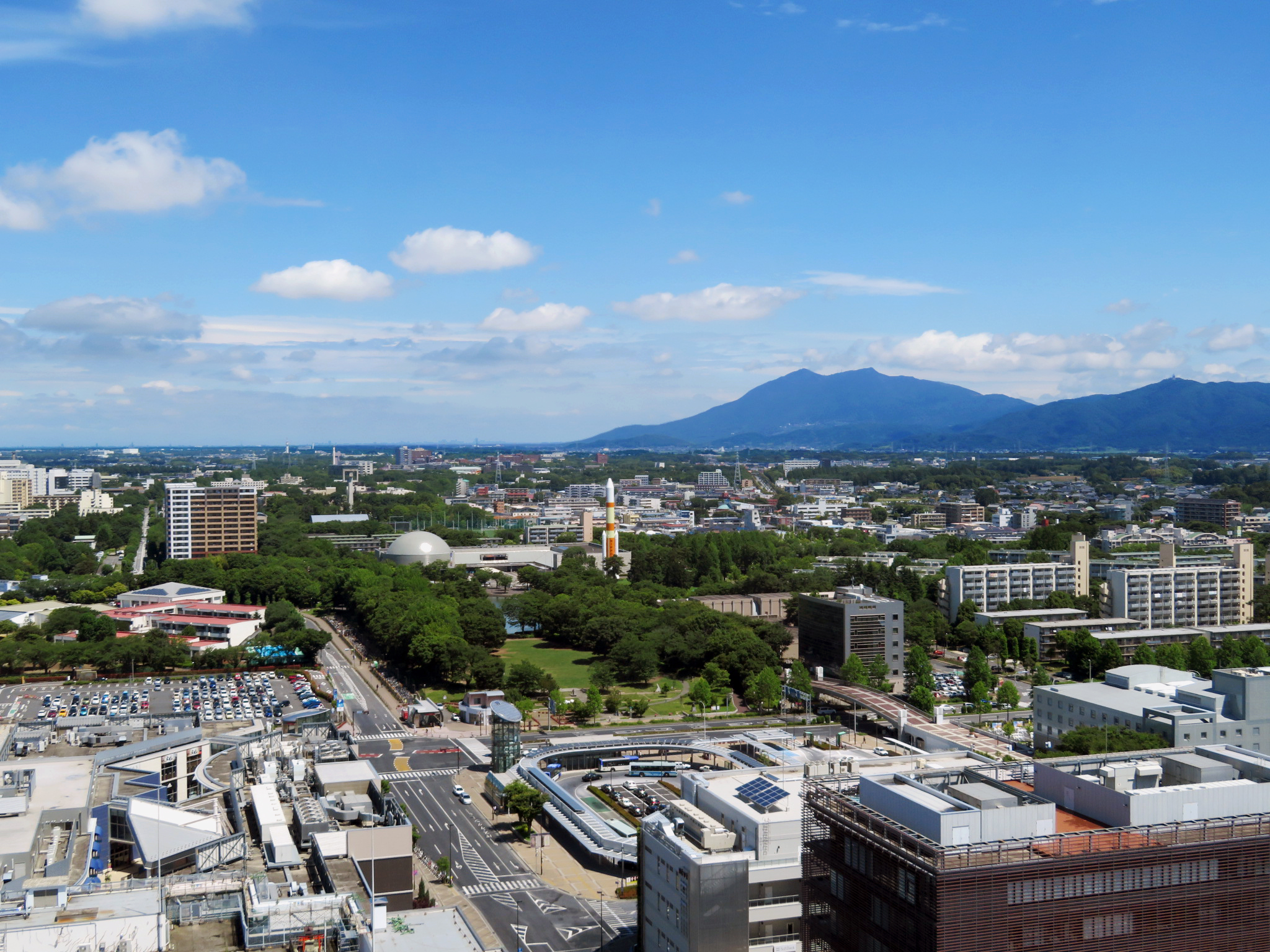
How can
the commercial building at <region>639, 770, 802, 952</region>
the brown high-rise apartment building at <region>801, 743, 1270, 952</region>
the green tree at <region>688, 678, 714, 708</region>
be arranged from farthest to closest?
the green tree at <region>688, 678, 714, 708</region> < the commercial building at <region>639, 770, 802, 952</region> < the brown high-rise apartment building at <region>801, 743, 1270, 952</region>

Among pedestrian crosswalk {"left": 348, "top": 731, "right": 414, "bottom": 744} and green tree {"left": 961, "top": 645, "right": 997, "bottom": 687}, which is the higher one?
green tree {"left": 961, "top": 645, "right": 997, "bottom": 687}

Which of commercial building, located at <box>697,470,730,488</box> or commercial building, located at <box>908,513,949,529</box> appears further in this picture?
commercial building, located at <box>697,470,730,488</box>

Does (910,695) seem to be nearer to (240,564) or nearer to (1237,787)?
(1237,787)

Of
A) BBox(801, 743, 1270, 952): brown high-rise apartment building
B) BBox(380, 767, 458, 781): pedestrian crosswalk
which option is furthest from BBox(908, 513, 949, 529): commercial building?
BBox(801, 743, 1270, 952): brown high-rise apartment building

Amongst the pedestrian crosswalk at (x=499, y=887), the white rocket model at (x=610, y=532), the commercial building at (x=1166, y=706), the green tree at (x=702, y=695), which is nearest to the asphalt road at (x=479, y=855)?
the pedestrian crosswalk at (x=499, y=887)

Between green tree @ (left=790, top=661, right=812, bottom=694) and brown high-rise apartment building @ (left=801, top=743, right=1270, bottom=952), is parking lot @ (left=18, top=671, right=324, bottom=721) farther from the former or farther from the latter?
brown high-rise apartment building @ (left=801, top=743, right=1270, bottom=952)

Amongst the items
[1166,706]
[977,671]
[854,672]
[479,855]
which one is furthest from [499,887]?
[977,671]
